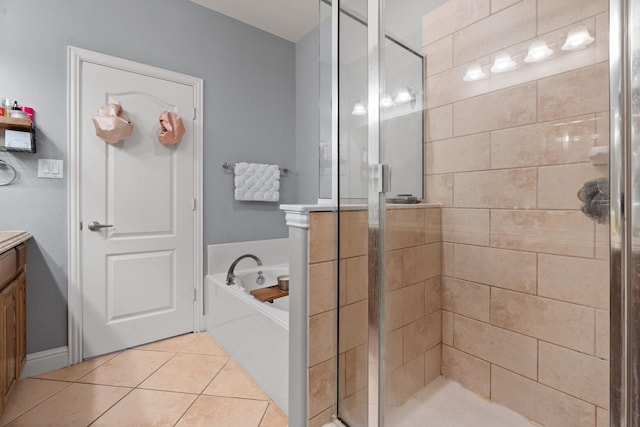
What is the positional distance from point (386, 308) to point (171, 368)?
1.47 m

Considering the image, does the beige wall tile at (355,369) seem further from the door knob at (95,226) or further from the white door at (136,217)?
the door knob at (95,226)

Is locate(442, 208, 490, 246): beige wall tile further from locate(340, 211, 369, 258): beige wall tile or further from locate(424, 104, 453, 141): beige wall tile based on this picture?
locate(340, 211, 369, 258): beige wall tile

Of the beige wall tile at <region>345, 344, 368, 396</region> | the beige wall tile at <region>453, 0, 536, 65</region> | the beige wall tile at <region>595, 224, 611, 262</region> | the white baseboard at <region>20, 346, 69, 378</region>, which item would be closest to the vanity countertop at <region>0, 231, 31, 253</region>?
the white baseboard at <region>20, 346, 69, 378</region>

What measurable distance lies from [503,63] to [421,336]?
141cm

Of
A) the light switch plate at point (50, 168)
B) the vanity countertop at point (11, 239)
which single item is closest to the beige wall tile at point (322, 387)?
the vanity countertop at point (11, 239)

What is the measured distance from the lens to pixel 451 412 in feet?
4.64

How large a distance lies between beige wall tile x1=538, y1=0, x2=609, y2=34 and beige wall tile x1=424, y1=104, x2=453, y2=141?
1.56ft

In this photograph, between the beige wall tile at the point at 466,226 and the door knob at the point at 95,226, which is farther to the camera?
the door knob at the point at 95,226

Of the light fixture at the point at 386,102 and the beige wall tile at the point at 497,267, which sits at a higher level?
the light fixture at the point at 386,102

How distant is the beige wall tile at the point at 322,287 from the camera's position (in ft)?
3.90

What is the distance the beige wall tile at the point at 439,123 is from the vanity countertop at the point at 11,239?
2.12m

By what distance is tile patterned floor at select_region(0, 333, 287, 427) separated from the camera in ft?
4.64

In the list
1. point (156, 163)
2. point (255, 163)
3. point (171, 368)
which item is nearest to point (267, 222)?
point (255, 163)

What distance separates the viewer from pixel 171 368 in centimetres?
185
